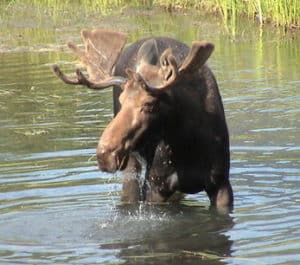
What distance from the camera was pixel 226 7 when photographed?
22359 mm

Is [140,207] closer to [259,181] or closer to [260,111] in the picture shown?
[259,181]

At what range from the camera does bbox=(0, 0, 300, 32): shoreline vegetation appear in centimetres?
2108

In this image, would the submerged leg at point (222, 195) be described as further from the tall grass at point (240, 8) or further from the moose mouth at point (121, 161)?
the tall grass at point (240, 8)

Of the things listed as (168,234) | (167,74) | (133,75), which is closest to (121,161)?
(133,75)

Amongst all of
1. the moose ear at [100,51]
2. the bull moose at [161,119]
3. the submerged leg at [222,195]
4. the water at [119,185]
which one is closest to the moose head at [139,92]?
the bull moose at [161,119]

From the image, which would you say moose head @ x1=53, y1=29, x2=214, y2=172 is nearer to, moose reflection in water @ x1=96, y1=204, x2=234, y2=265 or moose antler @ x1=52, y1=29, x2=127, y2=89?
moose antler @ x1=52, y1=29, x2=127, y2=89

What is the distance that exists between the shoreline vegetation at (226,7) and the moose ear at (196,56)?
13.3 m

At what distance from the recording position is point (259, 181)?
9477mm

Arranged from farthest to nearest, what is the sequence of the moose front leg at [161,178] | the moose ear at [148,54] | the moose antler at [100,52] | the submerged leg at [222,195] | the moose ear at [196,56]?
1. the submerged leg at [222,195]
2. the moose front leg at [161,178]
3. the moose antler at [100,52]
4. the moose ear at [148,54]
5. the moose ear at [196,56]

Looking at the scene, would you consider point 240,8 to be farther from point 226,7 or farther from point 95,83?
point 95,83

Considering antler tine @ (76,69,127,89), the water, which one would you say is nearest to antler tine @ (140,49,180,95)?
antler tine @ (76,69,127,89)

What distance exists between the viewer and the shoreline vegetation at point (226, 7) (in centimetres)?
2108

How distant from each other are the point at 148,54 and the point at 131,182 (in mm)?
1327

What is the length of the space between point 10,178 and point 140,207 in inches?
73.6
